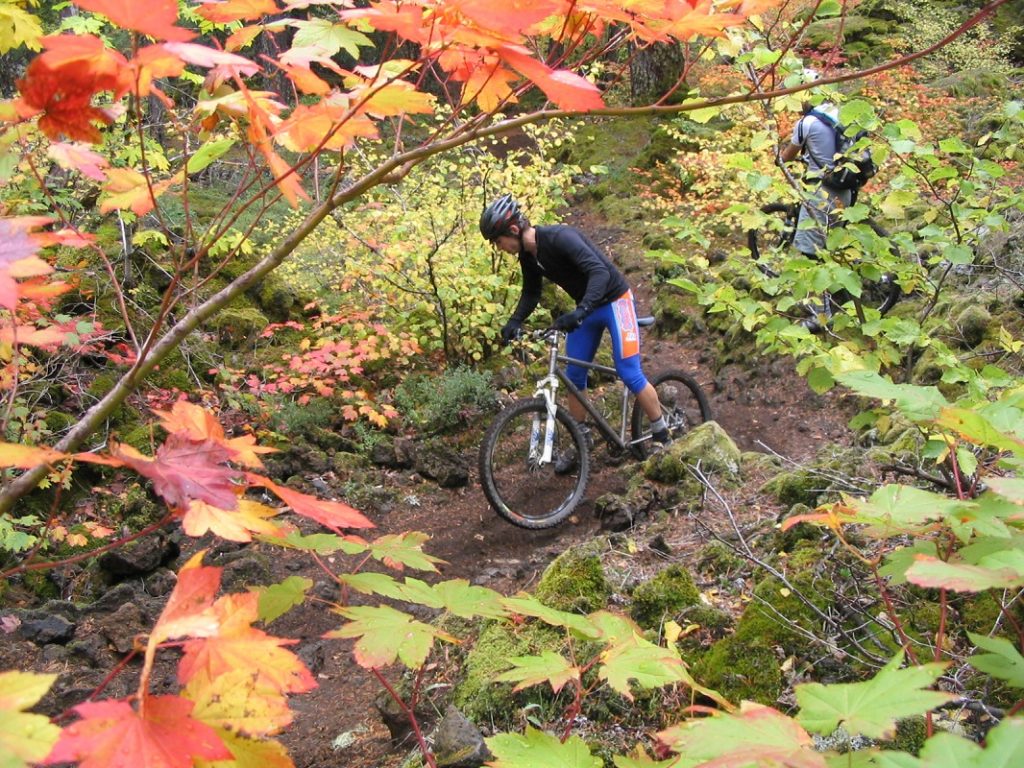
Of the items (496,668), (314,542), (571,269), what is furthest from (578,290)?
(314,542)

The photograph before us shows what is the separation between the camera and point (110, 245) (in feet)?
22.4

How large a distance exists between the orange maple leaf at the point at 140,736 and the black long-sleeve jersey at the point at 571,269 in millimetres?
4395

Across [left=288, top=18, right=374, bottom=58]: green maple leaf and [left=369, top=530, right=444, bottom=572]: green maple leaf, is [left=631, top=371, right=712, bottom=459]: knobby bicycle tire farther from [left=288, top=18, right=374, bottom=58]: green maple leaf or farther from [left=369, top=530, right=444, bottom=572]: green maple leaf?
[left=288, top=18, right=374, bottom=58]: green maple leaf

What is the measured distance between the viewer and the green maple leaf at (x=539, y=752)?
1.25 m

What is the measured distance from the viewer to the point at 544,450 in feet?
17.0

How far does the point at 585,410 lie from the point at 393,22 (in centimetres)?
463

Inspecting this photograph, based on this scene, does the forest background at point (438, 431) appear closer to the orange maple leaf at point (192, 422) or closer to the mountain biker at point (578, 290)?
the orange maple leaf at point (192, 422)

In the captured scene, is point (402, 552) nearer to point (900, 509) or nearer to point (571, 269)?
point (900, 509)

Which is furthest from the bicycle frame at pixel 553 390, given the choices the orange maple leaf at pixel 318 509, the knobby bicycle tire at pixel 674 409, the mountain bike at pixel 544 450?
the orange maple leaf at pixel 318 509

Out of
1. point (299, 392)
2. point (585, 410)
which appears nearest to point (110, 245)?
point (299, 392)

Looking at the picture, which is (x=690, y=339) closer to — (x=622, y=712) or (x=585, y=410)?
(x=585, y=410)

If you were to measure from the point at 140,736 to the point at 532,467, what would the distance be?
4.48 m

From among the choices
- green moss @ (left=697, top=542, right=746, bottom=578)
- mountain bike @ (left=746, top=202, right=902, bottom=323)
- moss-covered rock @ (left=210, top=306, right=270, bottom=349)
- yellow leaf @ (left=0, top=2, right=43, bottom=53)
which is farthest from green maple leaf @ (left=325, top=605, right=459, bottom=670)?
moss-covered rock @ (left=210, top=306, right=270, bottom=349)

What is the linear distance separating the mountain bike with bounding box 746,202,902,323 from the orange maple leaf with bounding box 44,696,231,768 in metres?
2.90
